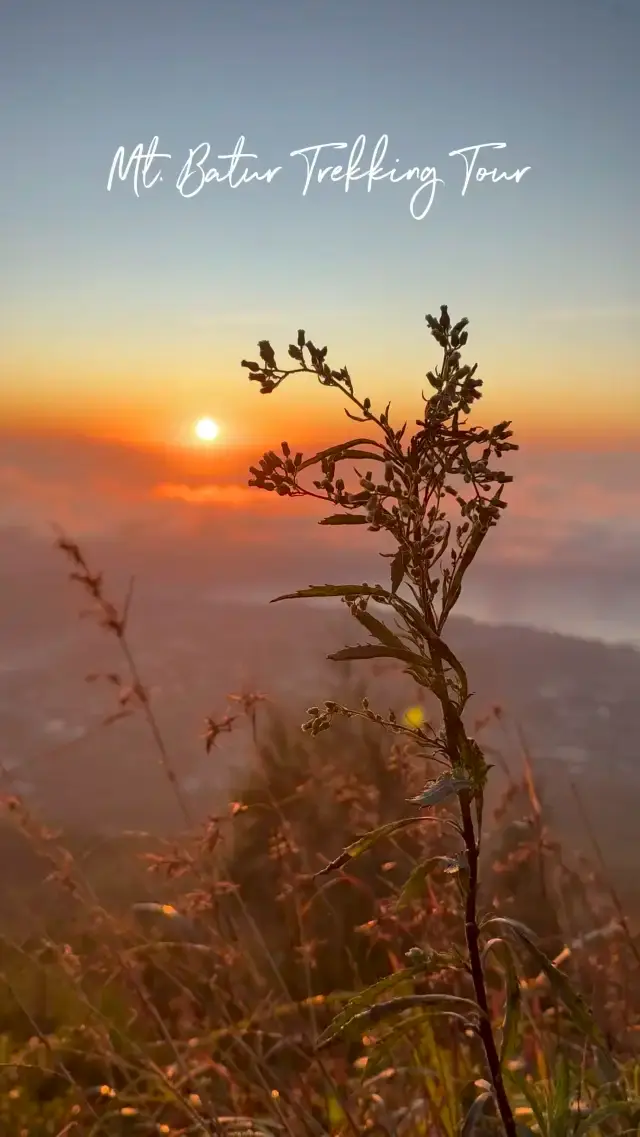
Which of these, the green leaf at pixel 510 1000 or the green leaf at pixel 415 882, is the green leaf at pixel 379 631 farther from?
the green leaf at pixel 510 1000

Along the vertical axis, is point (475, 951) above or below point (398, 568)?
below

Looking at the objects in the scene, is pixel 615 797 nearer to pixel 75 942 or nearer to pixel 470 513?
pixel 75 942

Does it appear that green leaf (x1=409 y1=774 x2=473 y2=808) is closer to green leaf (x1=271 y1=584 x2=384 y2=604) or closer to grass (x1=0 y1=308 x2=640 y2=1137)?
grass (x1=0 y1=308 x2=640 y2=1137)

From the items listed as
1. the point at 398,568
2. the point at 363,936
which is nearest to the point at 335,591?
the point at 398,568

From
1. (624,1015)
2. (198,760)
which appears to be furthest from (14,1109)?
(624,1015)

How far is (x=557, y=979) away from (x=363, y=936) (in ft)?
5.02

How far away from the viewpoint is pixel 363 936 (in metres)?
2.10

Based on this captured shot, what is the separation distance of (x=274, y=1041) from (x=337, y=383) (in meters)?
1.82

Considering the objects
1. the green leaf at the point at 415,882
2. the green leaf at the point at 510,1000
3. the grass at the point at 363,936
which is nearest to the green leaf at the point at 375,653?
the grass at the point at 363,936

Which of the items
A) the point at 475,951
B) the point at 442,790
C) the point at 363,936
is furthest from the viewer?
the point at 363,936

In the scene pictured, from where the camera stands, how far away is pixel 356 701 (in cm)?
221

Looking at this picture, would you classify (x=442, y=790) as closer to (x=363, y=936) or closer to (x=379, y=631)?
(x=379, y=631)

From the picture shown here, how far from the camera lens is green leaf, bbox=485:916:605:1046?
0.68m

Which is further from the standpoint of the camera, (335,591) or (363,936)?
(363,936)
